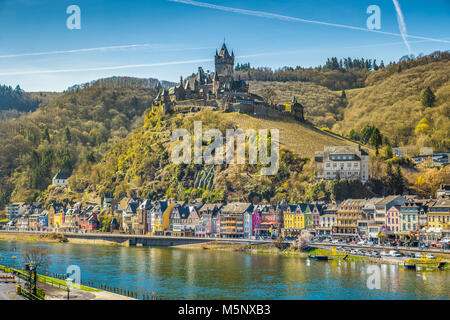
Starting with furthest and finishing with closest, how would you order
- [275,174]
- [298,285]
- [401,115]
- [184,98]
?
[401,115] < [184,98] < [275,174] < [298,285]

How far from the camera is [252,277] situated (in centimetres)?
5875

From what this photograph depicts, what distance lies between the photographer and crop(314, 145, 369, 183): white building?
105 m

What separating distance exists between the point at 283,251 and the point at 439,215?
20.8m

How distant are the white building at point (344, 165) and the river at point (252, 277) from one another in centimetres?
3223

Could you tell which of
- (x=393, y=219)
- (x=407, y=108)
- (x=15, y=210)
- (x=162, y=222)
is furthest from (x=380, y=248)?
(x=407, y=108)

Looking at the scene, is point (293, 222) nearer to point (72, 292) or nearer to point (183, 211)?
point (183, 211)

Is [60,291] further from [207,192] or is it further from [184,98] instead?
[184,98]

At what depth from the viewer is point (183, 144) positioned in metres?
136

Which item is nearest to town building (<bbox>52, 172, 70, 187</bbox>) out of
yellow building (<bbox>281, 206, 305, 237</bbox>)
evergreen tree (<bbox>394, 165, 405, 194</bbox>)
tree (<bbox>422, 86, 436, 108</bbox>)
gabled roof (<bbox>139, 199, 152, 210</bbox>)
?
gabled roof (<bbox>139, 199, 152, 210</bbox>)

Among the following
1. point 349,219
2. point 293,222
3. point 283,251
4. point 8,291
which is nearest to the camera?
point 8,291

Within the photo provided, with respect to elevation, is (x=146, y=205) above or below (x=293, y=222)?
above

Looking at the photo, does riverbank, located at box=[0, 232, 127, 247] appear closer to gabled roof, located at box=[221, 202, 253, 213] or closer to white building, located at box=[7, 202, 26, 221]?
white building, located at box=[7, 202, 26, 221]
